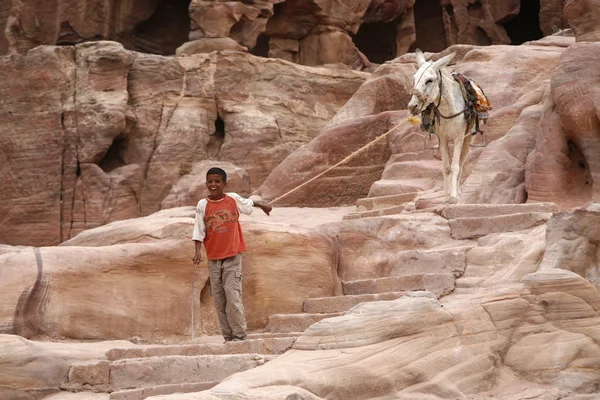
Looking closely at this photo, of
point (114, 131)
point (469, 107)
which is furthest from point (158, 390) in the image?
point (114, 131)

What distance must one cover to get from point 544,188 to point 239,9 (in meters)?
13.7

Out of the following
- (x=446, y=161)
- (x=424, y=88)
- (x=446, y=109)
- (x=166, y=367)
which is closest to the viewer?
(x=166, y=367)

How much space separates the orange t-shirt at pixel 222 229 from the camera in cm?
928

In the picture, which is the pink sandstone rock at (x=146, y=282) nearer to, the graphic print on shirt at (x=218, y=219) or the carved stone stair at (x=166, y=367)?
the carved stone stair at (x=166, y=367)

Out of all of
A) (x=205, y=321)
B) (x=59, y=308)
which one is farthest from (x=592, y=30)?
(x=59, y=308)

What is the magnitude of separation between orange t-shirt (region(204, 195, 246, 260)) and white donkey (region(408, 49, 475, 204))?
13.9 ft

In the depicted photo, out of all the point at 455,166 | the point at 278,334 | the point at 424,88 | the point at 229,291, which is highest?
the point at 424,88

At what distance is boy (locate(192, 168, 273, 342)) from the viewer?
365 inches

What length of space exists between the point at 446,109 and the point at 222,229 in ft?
16.0

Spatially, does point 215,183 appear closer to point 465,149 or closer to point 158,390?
point 158,390

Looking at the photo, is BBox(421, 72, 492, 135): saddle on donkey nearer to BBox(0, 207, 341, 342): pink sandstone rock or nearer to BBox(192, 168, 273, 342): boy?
BBox(0, 207, 341, 342): pink sandstone rock

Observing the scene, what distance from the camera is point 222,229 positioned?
929 cm

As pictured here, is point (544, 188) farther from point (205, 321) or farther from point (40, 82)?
point (40, 82)

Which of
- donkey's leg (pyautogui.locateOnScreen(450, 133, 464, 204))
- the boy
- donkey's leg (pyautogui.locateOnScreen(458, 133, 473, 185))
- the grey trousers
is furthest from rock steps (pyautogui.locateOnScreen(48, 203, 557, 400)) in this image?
donkey's leg (pyautogui.locateOnScreen(458, 133, 473, 185))
